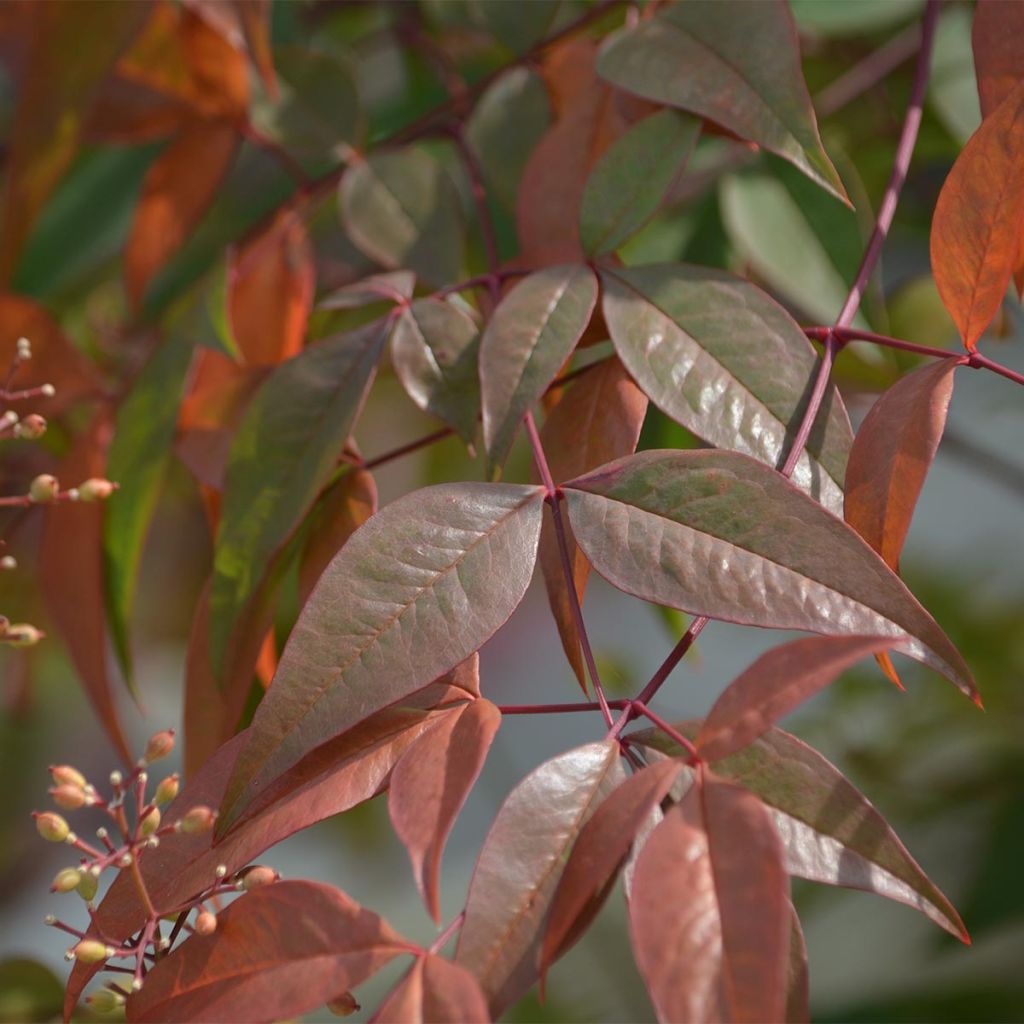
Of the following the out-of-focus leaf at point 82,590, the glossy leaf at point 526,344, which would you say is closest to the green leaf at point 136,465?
the out-of-focus leaf at point 82,590

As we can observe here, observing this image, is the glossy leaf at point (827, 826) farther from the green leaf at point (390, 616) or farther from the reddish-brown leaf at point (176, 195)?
the reddish-brown leaf at point (176, 195)

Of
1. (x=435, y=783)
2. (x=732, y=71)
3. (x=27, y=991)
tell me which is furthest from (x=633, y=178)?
(x=27, y=991)

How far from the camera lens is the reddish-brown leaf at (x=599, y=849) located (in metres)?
0.15

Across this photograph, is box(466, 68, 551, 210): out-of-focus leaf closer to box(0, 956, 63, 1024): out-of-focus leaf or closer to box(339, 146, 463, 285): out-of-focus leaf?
box(339, 146, 463, 285): out-of-focus leaf

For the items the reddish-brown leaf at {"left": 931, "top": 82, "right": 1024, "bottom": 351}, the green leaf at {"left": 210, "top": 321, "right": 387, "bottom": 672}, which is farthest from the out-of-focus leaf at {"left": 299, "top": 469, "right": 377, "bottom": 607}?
the reddish-brown leaf at {"left": 931, "top": 82, "right": 1024, "bottom": 351}

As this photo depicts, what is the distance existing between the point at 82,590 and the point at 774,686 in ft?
0.70

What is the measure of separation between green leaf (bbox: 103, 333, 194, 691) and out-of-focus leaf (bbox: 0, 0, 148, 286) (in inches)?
3.1

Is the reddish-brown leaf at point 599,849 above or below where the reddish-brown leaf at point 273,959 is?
above

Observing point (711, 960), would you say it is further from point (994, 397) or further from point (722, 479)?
point (994, 397)

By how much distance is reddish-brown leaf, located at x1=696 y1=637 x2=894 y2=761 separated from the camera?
0.15m

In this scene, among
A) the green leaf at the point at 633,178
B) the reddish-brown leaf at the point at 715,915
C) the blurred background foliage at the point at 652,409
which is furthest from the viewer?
the blurred background foliage at the point at 652,409

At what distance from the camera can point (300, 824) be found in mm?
171

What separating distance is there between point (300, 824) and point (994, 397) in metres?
0.52

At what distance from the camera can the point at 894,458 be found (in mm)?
184
